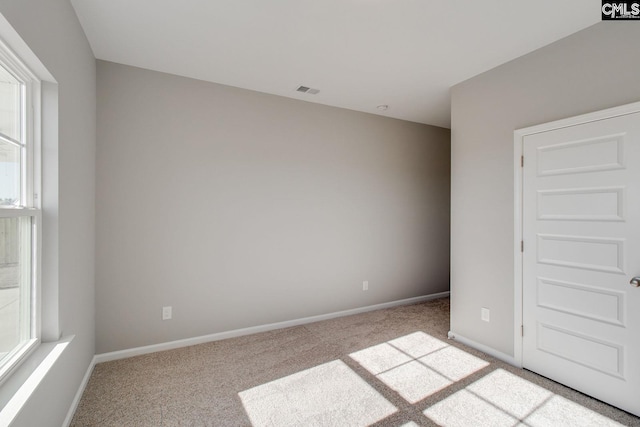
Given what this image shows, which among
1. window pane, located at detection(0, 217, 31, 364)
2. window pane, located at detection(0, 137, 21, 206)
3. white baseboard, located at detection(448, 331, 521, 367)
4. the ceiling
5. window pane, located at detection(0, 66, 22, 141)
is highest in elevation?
the ceiling

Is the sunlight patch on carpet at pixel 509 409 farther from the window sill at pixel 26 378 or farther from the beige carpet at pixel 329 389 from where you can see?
the window sill at pixel 26 378

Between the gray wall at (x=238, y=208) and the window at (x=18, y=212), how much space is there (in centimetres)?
108

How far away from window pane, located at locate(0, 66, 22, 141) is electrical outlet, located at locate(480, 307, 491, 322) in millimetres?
3685

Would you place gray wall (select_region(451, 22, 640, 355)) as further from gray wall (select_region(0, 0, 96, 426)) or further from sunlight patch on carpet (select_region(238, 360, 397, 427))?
gray wall (select_region(0, 0, 96, 426))

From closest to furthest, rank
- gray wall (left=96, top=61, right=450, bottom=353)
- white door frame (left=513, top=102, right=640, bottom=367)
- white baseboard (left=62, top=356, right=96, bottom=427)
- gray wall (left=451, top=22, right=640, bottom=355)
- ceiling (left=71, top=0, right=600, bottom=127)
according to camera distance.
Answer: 1. white baseboard (left=62, top=356, right=96, bottom=427)
2. ceiling (left=71, top=0, right=600, bottom=127)
3. gray wall (left=451, top=22, right=640, bottom=355)
4. white door frame (left=513, top=102, right=640, bottom=367)
5. gray wall (left=96, top=61, right=450, bottom=353)

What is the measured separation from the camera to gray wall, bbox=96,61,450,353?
2750mm

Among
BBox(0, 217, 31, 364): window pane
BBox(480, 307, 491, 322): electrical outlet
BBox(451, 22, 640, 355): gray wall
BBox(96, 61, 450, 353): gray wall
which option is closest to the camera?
BBox(0, 217, 31, 364): window pane

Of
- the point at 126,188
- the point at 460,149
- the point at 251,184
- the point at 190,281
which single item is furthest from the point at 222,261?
the point at 460,149

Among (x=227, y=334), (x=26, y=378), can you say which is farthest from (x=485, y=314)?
(x=26, y=378)

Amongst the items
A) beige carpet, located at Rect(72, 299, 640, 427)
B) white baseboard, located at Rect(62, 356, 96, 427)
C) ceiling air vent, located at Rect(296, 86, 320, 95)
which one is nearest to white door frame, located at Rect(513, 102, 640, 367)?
beige carpet, located at Rect(72, 299, 640, 427)

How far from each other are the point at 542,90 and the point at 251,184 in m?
2.80

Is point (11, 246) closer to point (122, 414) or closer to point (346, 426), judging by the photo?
point (122, 414)

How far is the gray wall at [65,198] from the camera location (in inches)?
56.9

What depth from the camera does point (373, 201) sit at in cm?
416
